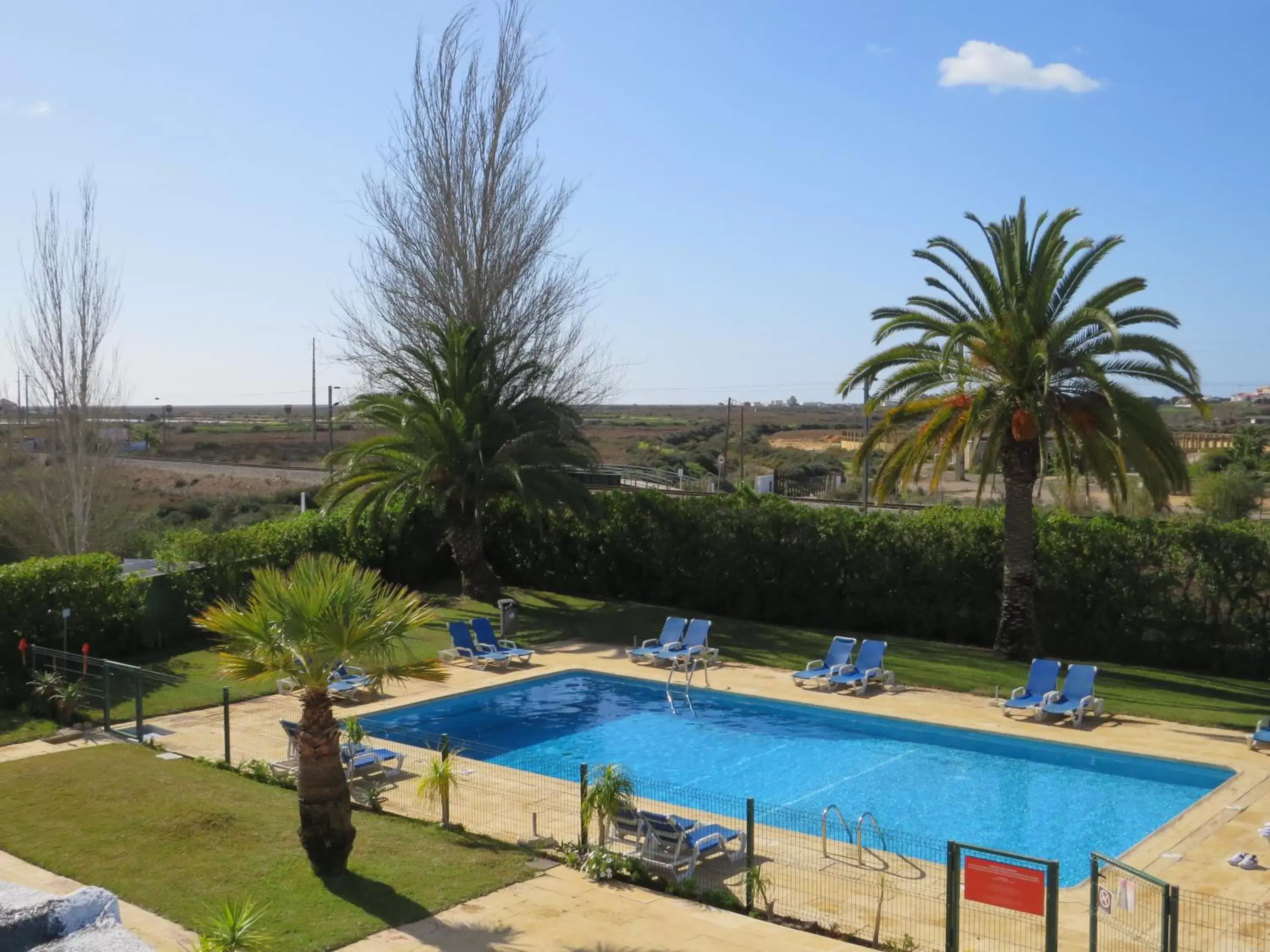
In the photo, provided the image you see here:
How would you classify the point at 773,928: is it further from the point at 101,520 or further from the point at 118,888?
the point at 101,520

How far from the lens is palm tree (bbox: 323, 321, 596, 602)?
25641 millimetres

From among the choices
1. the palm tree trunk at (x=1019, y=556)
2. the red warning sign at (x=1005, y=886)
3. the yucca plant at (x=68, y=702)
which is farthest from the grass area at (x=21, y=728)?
the palm tree trunk at (x=1019, y=556)

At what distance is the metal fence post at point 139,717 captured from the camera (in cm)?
1590

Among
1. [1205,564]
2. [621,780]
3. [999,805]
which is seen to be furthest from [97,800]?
[1205,564]

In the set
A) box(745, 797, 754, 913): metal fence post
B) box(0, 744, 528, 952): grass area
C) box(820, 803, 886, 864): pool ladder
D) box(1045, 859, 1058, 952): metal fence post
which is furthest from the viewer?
box(820, 803, 886, 864): pool ladder

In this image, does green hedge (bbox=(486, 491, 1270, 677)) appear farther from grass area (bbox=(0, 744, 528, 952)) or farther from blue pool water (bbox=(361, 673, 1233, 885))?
grass area (bbox=(0, 744, 528, 952))

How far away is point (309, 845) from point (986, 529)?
15.6 metres

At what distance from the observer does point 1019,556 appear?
20672 millimetres

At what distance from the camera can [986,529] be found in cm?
2245

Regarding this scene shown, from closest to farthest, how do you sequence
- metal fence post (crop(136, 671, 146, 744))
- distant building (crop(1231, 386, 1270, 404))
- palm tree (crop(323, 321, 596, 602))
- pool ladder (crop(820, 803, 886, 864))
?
pool ladder (crop(820, 803, 886, 864)) < metal fence post (crop(136, 671, 146, 744)) < palm tree (crop(323, 321, 596, 602)) < distant building (crop(1231, 386, 1270, 404))

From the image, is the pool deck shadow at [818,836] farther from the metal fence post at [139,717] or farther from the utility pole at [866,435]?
the utility pole at [866,435]

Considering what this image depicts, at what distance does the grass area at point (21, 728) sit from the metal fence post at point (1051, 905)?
13.7 metres

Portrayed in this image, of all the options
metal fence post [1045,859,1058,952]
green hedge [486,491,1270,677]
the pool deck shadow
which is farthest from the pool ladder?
green hedge [486,491,1270,677]

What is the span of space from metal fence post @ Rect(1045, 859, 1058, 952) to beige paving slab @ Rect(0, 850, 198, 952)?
6.79 meters
